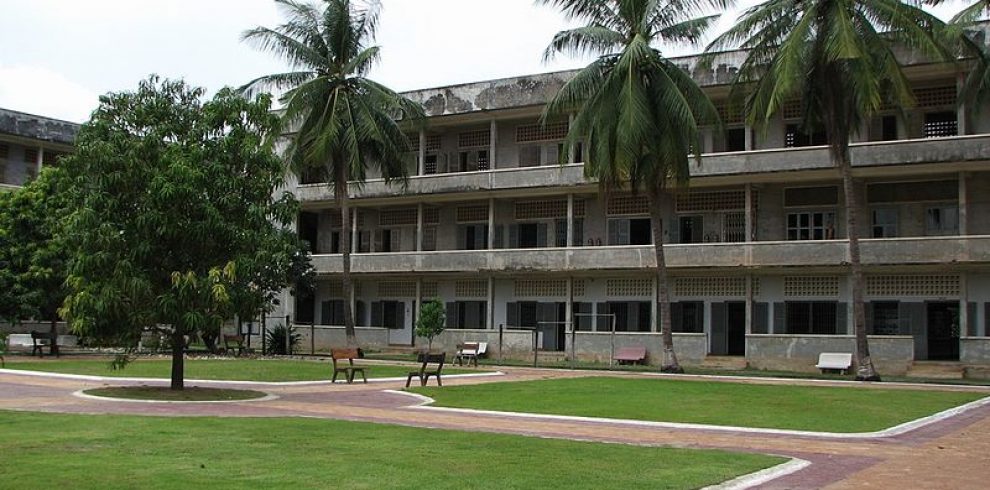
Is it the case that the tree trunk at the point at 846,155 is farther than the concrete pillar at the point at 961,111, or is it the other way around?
the concrete pillar at the point at 961,111

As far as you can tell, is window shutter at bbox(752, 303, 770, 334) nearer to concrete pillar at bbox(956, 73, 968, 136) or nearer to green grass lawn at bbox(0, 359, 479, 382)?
concrete pillar at bbox(956, 73, 968, 136)

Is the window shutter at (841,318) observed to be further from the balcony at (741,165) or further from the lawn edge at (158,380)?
the lawn edge at (158,380)

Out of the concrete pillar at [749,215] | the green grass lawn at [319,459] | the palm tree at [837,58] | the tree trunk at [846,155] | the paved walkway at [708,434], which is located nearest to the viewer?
the green grass lawn at [319,459]

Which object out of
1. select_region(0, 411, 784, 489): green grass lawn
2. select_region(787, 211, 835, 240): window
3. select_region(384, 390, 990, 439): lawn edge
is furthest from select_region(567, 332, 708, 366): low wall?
select_region(0, 411, 784, 489): green grass lawn

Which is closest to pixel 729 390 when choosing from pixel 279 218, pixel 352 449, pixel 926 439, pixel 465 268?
pixel 926 439

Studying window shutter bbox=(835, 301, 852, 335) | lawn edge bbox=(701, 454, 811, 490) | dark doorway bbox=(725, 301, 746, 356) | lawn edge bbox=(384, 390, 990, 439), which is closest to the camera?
lawn edge bbox=(701, 454, 811, 490)

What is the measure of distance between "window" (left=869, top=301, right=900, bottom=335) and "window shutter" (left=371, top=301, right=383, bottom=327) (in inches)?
901

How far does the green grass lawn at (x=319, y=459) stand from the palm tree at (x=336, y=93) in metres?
26.2

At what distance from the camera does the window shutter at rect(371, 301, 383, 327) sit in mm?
48656

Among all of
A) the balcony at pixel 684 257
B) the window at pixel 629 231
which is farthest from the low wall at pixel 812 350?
the window at pixel 629 231

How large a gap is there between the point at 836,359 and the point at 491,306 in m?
15.8

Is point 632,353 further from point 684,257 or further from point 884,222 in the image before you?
point 884,222

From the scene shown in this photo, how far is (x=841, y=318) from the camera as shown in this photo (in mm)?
37156

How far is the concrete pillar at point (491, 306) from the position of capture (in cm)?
4434
